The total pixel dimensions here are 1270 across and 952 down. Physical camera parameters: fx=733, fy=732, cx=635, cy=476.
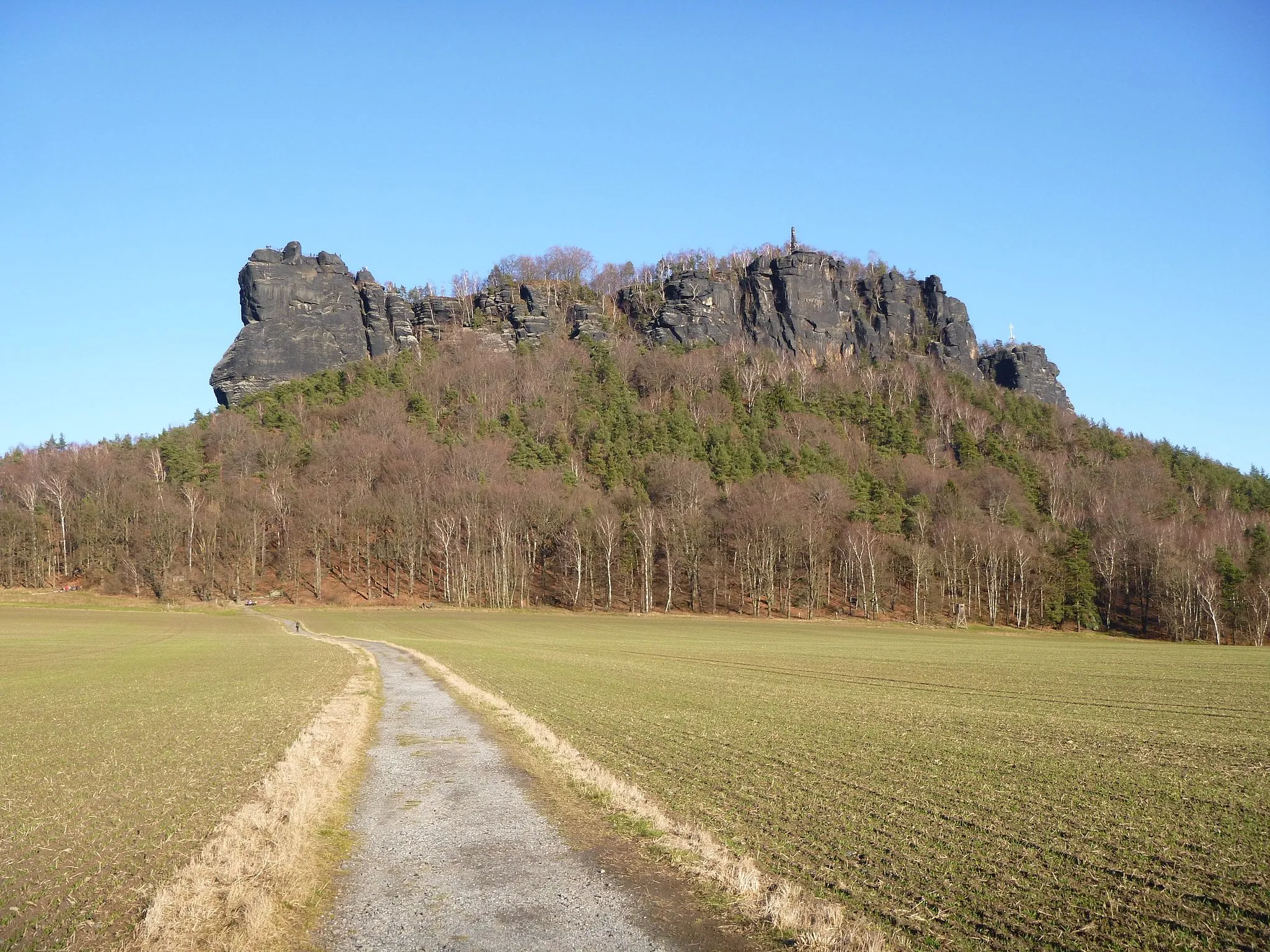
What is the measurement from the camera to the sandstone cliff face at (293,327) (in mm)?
176250

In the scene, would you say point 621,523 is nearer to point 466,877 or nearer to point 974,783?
Result: point 974,783

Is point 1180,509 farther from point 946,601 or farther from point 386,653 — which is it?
point 386,653

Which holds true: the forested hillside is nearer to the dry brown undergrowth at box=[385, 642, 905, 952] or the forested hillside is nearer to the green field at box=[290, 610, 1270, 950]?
the green field at box=[290, 610, 1270, 950]

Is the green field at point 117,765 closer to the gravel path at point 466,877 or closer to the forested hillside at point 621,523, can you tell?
the gravel path at point 466,877

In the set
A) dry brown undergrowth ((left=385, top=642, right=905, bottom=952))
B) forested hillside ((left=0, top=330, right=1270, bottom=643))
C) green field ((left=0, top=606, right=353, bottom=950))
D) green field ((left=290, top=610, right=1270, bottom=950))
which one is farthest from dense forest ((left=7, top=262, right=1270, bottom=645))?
dry brown undergrowth ((left=385, top=642, right=905, bottom=952))

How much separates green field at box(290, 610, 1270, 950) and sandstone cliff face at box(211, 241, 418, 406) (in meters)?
165

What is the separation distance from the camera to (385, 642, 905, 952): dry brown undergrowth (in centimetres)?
739

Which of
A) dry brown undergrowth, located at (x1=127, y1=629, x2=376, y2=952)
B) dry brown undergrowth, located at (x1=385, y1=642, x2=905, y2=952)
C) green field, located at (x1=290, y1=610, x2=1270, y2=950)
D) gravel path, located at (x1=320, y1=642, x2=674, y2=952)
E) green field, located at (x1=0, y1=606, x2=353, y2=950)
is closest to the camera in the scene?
dry brown undergrowth, located at (x1=385, y1=642, x2=905, y2=952)

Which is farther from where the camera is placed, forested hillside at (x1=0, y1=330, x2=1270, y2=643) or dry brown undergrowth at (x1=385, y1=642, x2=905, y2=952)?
forested hillside at (x1=0, y1=330, x2=1270, y2=643)

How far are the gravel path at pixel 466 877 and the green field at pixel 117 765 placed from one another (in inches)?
92.1

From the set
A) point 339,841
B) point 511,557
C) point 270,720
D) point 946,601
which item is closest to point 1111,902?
point 339,841

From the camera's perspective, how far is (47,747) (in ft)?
55.0

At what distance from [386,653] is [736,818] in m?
38.5

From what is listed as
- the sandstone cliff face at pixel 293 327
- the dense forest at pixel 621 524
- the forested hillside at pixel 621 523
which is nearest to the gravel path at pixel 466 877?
the forested hillside at pixel 621 523
